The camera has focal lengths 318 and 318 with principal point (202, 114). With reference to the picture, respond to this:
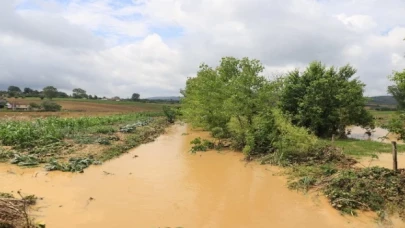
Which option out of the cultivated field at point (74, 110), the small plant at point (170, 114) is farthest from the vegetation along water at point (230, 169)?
the cultivated field at point (74, 110)

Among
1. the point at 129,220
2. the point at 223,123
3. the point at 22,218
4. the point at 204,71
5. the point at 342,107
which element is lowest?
the point at 129,220

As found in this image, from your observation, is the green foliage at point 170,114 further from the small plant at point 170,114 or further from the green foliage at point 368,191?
the green foliage at point 368,191

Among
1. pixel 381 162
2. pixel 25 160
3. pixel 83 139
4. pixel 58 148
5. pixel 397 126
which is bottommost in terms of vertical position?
pixel 25 160

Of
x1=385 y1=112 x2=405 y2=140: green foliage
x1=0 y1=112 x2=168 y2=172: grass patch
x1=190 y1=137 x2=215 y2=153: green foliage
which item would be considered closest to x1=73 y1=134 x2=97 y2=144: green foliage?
x1=0 y1=112 x2=168 y2=172: grass patch

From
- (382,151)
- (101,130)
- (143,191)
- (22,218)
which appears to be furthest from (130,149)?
(382,151)

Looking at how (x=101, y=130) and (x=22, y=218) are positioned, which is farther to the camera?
(x=101, y=130)

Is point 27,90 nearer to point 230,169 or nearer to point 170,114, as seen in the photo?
point 170,114

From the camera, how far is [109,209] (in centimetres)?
791

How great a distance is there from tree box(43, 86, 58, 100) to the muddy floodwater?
72590mm

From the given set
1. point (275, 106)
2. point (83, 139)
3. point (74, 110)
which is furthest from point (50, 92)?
point (275, 106)

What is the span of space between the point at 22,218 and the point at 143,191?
13.8ft

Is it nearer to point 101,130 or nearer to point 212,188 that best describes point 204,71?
point 101,130

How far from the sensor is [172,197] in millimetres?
9070

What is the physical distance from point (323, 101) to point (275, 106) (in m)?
5.81
